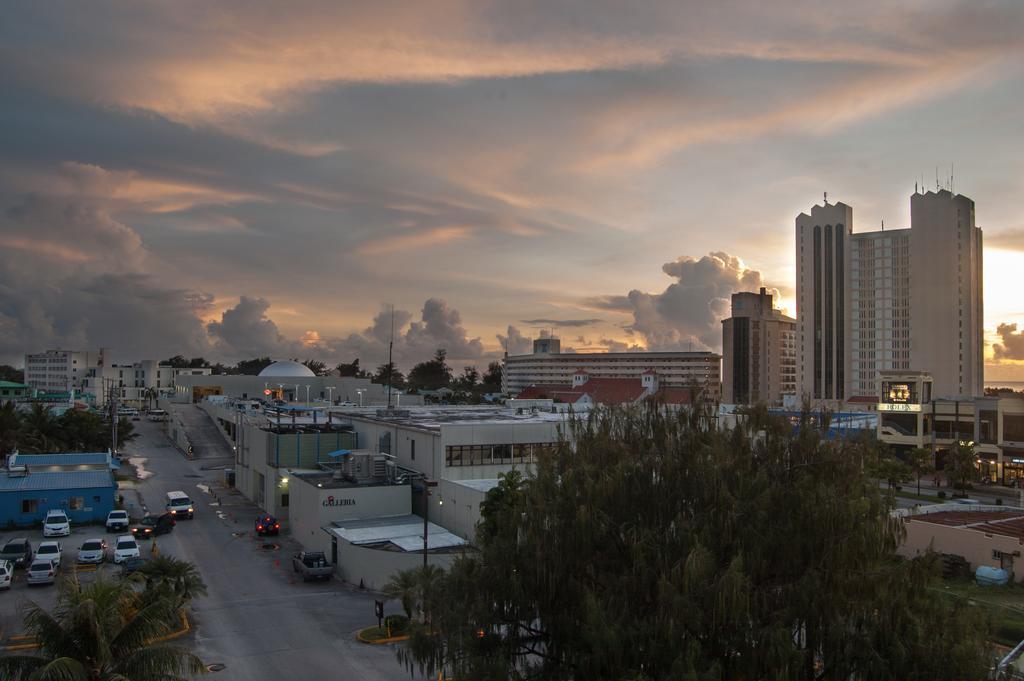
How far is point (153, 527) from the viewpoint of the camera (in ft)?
127

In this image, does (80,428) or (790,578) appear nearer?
(790,578)

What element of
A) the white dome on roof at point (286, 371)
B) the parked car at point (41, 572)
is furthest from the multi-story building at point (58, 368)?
the parked car at point (41, 572)

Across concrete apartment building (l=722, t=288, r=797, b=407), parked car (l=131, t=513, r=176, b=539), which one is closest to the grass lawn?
parked car (l=131, t=513, r=176, b=539)

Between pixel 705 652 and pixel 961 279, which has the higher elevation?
pixel 961 279

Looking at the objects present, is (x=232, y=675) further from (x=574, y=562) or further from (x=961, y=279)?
(x=961, y=279)

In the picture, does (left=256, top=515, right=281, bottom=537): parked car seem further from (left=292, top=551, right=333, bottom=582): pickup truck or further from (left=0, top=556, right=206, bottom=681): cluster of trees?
(left=0, top=556, right=206, bottom=681): cluster of trees

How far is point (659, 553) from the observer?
13547 millimetres

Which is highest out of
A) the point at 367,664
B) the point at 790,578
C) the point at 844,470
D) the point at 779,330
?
the point at 779,330

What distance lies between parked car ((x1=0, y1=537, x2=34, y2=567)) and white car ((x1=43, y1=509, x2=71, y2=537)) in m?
5.52

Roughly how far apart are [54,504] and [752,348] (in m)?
137

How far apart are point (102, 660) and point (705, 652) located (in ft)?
33.6

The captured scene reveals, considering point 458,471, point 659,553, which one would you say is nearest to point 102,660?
point 659,553

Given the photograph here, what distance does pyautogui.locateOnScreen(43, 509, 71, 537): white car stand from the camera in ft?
124

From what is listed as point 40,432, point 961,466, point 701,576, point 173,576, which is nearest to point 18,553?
point 173,576
